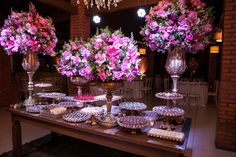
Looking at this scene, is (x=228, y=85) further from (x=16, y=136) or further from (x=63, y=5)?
(x=63, y=5)

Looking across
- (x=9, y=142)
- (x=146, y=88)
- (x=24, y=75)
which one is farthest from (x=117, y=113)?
(x=24, y=75)

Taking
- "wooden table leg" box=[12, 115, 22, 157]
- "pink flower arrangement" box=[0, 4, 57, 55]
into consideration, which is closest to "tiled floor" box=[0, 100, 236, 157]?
"wooden table leg" box=[12, 115, 22, 157]

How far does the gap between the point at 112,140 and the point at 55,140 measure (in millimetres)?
2070

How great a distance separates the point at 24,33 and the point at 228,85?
3.17 metres

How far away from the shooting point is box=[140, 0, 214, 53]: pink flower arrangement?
177cm

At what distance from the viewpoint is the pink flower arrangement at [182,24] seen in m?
1.77

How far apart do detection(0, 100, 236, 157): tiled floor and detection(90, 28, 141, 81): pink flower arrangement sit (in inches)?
49.5

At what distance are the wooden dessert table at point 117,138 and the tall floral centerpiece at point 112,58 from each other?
0.15 m

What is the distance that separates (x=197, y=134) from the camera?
371 cm

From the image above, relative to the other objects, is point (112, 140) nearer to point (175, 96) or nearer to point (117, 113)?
point (117, 113)

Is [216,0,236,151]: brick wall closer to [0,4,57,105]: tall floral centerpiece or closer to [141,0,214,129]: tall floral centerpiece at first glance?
[141,0,214,129]: tall floral centerpiece

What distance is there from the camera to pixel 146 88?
23.8ft

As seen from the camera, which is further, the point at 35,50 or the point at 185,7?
the point at 35,50

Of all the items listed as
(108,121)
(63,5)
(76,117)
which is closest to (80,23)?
(63,5)
